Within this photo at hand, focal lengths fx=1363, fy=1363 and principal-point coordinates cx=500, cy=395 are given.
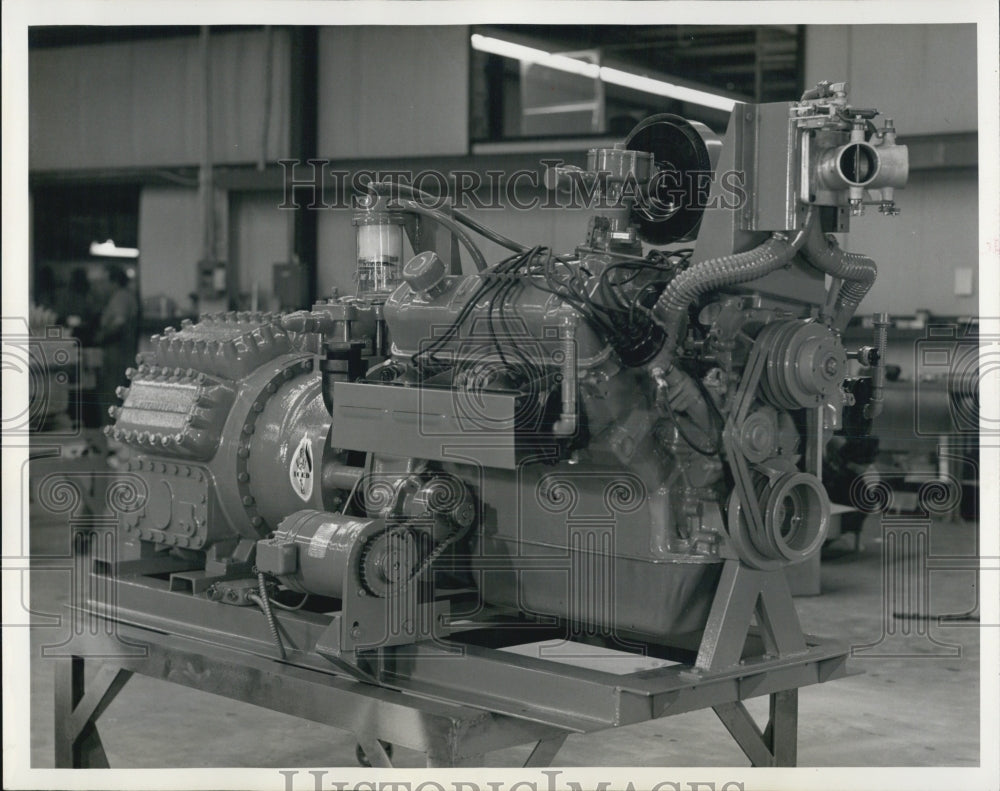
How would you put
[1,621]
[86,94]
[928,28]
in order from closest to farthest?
[1,621]
[928,28]
[86,94]

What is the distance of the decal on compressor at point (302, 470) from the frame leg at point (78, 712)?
2.47 ft

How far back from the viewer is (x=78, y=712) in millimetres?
3666

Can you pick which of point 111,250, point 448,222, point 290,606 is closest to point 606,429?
point 448,222

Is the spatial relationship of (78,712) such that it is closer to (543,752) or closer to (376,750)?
(376,750)

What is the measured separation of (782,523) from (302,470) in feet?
3.94

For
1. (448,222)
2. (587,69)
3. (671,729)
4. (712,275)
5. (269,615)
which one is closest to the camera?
(712,275)

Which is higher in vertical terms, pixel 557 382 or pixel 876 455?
pixel 557 382

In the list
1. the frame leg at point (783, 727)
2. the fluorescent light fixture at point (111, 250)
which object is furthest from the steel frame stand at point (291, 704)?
the fluorescent light fixture at point (111, 250)

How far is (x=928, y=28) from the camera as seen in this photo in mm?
6742

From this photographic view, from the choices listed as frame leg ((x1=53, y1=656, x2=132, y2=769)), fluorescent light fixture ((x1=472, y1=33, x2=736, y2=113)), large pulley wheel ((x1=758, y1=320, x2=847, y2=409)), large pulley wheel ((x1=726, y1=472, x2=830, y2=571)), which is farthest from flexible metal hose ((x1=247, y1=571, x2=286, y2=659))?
fluorescent light fixture ((x1=472, y1=33, x2=736, y2=113))

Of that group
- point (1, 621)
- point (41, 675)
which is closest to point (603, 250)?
point (1, 621)

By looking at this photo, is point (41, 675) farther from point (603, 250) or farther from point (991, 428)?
point (991, 428)

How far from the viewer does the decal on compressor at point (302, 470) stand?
11.0ft

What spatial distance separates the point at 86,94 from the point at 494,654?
6299 millimetres
